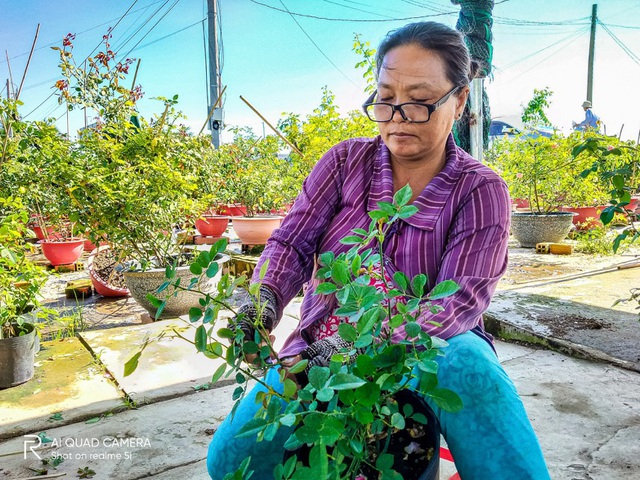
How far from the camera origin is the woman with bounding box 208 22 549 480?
2.94 ft

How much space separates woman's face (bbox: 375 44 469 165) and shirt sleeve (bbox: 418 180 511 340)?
186 mm

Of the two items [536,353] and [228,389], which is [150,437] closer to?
[228,389]

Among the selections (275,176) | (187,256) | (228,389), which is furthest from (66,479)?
(275,176)

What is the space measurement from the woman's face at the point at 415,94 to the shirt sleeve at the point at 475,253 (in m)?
0.19

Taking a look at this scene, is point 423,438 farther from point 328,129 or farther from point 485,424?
point 328,129

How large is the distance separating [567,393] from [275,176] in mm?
6250

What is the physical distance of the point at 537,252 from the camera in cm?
583

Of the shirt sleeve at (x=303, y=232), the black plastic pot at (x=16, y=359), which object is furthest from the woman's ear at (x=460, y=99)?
the black plastic pot at (x=16, y=359)

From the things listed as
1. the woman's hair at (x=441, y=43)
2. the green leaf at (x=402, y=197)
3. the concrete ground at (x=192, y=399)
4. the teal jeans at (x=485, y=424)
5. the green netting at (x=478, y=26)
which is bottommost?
the concrete ground at (x=192, y=399)

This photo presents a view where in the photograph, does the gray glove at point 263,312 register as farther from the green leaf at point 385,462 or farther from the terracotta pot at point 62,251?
the terracotta pot at point 62,251

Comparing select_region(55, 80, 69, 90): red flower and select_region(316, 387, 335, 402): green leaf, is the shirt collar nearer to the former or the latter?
select_region(316, 387, 335, 402): green leaf

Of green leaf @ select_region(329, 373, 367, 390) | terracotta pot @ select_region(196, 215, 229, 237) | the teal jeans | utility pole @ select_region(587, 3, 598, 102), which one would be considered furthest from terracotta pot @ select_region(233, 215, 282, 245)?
utility pole @ select_region(587, 3, 598, 102)

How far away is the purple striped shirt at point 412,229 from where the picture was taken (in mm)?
1125

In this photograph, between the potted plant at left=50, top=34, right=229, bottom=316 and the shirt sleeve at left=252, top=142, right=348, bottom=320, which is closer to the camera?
the shirt sleeve at left=252, top=142, right=348, bottom=320
